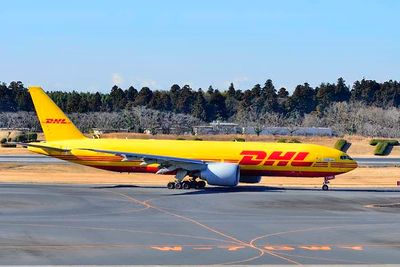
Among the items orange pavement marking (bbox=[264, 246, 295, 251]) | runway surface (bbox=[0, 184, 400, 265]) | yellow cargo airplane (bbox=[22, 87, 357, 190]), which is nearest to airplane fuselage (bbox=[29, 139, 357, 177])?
yellow cargo airplane (bbox=[22, 87, 357, 190])

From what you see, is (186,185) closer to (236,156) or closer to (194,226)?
(236,156)

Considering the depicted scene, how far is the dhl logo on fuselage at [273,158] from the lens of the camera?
5609cm

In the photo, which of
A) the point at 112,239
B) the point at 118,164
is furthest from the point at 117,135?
the point at 112,239

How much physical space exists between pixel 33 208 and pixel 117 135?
240ft

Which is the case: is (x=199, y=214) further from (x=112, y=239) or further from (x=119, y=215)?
(x=112, y=239)

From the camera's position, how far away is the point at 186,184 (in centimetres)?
5600

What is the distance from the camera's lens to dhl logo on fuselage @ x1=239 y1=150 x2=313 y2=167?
5609cm

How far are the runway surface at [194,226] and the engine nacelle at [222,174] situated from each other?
840 millimetres

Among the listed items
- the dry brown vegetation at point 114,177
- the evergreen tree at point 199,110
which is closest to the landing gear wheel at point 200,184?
the dry brown vegetation at point 114,177

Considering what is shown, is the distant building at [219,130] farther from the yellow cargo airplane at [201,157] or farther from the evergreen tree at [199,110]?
the yellow cargo airplane at [201,157]

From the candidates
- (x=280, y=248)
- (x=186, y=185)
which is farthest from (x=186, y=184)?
(x=280, y=248)

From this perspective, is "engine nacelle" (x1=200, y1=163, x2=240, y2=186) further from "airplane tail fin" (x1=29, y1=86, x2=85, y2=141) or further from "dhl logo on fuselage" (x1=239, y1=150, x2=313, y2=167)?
"airplane tail fin" (x1=29, y1=86, x2=85, y2=141)

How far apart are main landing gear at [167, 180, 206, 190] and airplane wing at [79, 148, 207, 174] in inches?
42.8

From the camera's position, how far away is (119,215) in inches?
1594
